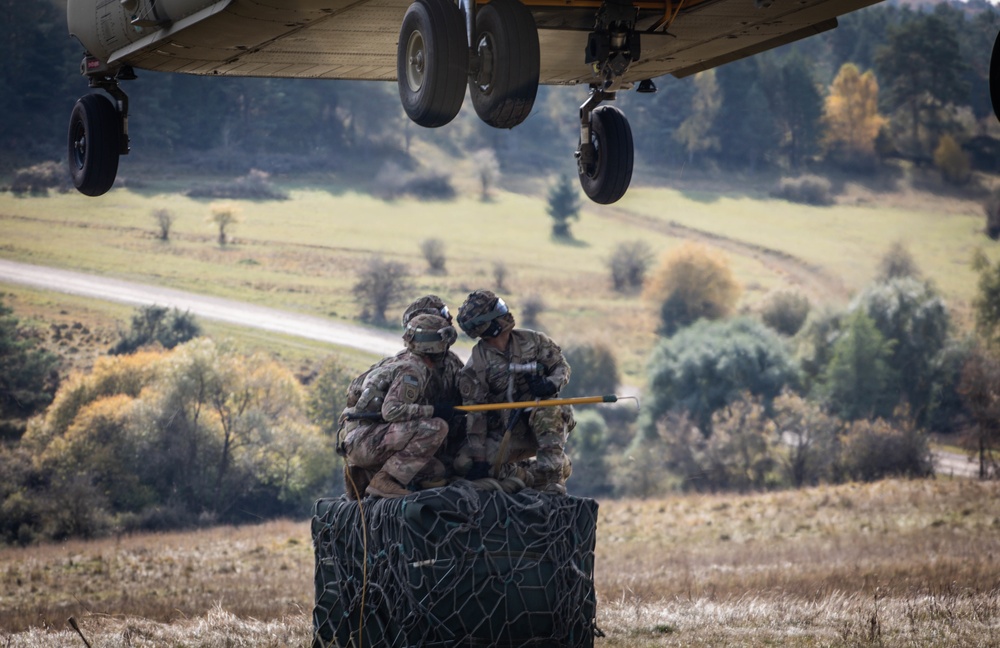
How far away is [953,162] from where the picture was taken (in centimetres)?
6662

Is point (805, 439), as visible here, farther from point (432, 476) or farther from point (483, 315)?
point (432, 476)

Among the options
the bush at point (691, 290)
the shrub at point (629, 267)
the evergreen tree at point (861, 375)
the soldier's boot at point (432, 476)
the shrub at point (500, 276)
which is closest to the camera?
the soldier's boot at point (432, 476)

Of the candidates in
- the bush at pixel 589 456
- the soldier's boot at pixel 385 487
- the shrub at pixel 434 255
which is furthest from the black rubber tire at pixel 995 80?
the shrub at pixel 434 255

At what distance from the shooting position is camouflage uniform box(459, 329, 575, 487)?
28.8 ft

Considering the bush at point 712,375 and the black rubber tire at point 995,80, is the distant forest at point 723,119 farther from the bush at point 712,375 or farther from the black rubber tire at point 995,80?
the black rubber tire at point 995,80

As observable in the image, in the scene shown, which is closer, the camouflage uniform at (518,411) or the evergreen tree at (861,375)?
the camouflage uniform at (518,411)

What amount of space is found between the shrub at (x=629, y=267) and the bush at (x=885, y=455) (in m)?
21.3

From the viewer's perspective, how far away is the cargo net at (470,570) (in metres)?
7.98

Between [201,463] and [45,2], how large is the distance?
17606 mm

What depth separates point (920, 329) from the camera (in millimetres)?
56469

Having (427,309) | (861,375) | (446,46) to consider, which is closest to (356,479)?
(427,309)

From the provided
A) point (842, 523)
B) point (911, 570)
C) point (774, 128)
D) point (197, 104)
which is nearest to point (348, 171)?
point (197, 104)

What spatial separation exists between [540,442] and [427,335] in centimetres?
111

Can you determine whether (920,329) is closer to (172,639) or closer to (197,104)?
(197,104)
